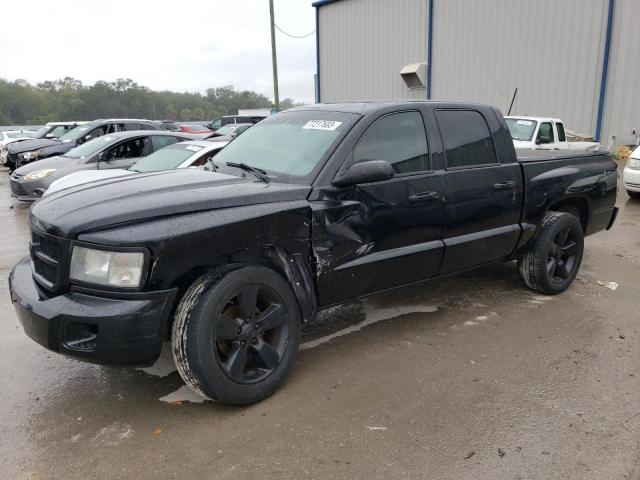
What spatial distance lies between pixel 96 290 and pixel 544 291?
3984 mm

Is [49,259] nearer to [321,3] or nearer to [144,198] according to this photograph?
[144,198]

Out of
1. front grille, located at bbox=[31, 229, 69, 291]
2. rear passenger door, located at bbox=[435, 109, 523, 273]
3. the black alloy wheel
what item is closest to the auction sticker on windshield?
rear passenger door, located at bbox=[435, 109, 523, 273]

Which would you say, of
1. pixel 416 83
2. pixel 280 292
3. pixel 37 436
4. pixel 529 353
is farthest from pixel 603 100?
pixel 37 436

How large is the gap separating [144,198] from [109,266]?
50cm

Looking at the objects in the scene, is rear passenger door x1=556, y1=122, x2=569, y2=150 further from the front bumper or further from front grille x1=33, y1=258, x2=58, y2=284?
front grille x1=33, y1=258, x2=58, y2=284

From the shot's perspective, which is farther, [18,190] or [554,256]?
[18,190]

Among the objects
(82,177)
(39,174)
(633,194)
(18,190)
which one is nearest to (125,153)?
(39,174)

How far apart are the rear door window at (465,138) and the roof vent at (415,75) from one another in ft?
55.4

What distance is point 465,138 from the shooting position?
432 centimetres

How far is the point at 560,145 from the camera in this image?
11.8 m

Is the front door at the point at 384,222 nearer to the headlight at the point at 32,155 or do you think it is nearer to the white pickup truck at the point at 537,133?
the white pickup truck at the point at 537,133

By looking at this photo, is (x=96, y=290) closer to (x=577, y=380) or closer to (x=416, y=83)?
(x=577, y=380)

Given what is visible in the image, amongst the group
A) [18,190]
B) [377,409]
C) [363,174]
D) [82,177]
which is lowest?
[377,409]

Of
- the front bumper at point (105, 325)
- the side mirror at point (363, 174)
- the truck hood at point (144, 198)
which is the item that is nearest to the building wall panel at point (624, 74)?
the side mirror at point (363, 174)
